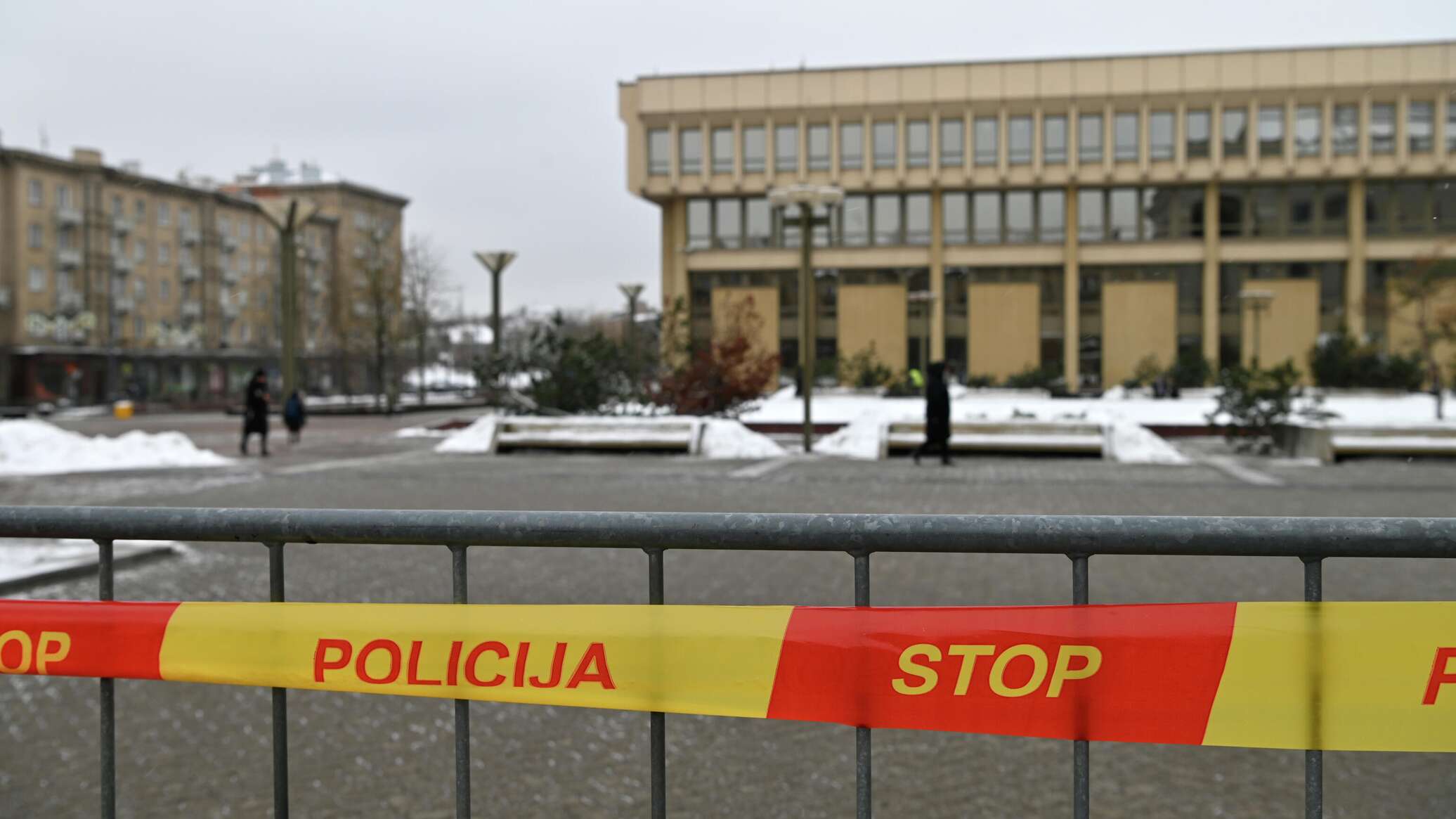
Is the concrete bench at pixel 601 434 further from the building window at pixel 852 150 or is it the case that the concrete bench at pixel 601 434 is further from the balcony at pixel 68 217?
the balcony at pixel 68 217

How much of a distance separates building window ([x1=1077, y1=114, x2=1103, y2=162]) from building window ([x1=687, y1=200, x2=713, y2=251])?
17.8 metres

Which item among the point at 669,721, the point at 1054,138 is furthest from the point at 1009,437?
the point at 1054,138

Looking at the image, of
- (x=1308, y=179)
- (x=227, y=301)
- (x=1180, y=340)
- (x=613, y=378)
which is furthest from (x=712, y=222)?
(x=227, y=301)

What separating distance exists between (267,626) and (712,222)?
202 ft

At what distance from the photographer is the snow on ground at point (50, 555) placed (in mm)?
8484

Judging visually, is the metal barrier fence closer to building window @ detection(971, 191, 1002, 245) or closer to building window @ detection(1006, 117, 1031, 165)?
building window @ detection(1006, 117, 1031, 165)

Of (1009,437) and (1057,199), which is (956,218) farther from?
(1009,437)

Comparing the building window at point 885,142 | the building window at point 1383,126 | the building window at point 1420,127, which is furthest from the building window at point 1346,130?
the building window at point 885,142

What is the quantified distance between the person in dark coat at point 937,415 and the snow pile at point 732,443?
127 inches

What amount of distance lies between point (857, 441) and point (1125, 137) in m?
40.6

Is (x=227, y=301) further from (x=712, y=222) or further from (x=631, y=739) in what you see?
(x=631, y=739)

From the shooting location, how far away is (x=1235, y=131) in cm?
5822

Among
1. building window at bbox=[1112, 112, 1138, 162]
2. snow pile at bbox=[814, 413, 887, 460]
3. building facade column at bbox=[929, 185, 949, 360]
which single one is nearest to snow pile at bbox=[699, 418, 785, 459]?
snow pile at bbox=[814, 413, 887, 460]

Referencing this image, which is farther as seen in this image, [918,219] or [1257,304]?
[918,219]
